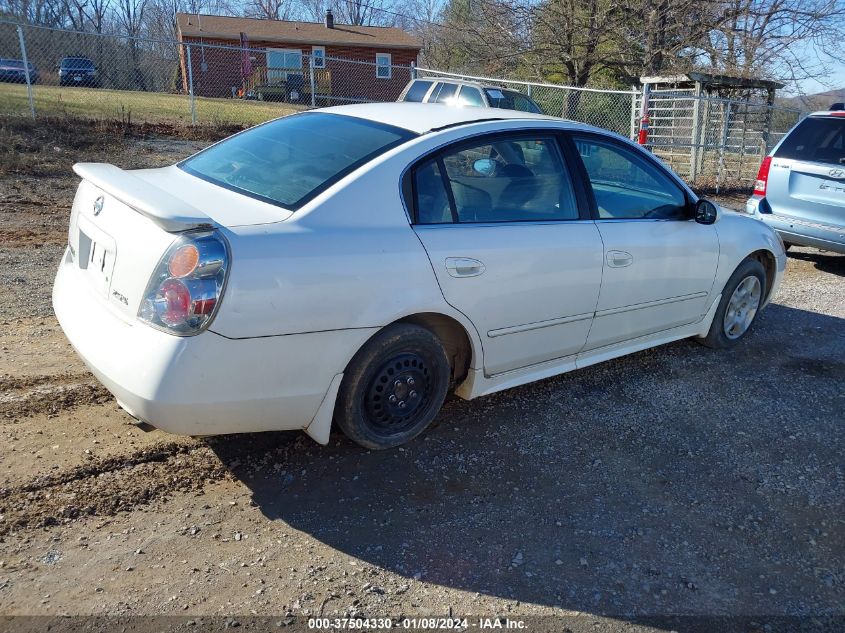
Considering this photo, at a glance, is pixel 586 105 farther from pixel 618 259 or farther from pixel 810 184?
pixel 618 259

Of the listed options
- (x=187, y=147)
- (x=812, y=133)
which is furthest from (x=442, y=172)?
(x=187, y=147)

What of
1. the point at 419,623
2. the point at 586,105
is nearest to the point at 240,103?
the point at 586,105

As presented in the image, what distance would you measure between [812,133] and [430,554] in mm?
7134

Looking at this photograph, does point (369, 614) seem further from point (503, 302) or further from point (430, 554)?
point (503, 302)

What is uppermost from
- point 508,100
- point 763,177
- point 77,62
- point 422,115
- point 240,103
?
point 77,62

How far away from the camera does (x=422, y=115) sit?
388cm

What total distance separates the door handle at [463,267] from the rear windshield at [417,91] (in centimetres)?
1235

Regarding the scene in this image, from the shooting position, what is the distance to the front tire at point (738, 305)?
16.9 feet

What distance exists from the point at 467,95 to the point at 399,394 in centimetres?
1203

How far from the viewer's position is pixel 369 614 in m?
2.53

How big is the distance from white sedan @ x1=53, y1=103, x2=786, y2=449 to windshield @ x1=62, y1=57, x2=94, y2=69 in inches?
714

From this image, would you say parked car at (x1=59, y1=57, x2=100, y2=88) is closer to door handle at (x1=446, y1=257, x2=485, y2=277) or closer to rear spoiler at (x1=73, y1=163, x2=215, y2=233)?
rear spoiler at (x1=73, y1=163, x2=215, y2=233)

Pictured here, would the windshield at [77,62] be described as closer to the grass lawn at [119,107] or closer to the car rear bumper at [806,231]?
the grass lawn at [119,107]

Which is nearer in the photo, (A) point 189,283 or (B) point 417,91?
(A) point 189,283
